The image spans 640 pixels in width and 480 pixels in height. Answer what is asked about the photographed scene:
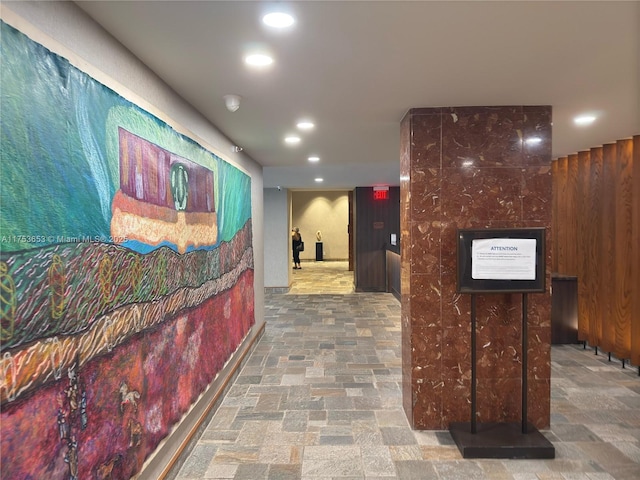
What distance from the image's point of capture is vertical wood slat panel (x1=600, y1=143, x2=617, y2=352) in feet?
15.9

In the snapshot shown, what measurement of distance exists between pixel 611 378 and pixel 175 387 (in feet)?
14.5

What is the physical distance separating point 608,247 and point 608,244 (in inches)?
1.4

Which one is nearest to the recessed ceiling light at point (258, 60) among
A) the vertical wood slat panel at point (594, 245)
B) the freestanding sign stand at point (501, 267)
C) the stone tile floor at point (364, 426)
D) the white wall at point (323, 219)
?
the freestanding sign stand at point (501, 267)

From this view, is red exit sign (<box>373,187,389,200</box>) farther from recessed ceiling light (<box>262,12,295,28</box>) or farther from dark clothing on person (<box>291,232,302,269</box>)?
recessed ceiling light (<box>262,12,295,28</box>)

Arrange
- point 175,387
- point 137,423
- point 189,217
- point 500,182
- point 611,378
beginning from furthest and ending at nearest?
point 611,378 < point 500,182 < point 189,217 < point 175,387 < point 137,423

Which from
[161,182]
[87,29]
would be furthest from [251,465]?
[87,29]

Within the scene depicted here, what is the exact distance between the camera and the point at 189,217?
2.95 metres

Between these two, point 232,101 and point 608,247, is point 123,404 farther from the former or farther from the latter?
point 608,247

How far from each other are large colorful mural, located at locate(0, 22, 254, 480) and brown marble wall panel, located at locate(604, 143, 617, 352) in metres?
4.79

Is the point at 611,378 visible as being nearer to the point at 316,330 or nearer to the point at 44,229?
the point at 316,330

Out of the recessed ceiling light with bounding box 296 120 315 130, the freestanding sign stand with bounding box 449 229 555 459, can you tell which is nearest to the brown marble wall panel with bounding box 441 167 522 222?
the freestanding sign stand with bounding box 449 229 555 459

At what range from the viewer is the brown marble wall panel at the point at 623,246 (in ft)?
14.9

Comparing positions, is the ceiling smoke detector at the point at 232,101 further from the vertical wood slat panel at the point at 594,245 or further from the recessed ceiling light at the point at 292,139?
the vertical wood slat panel at the point at 594,245

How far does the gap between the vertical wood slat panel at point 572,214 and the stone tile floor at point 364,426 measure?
3.75 feet
